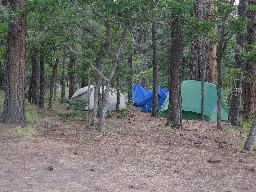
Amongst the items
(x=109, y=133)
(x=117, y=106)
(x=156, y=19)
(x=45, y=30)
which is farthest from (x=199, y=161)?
(x=117, y=106)

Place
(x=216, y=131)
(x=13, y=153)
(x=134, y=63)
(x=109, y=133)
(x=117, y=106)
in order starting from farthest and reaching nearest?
(x=134, y=63), (x=117, y=106), (x=216, y=131), (x=109, y=133), (x=13, y=153)

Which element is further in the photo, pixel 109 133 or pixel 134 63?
pixel 134 63

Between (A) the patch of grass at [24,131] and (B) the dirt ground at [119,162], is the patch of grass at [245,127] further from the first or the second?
(A) the patch of grass at [24,131]

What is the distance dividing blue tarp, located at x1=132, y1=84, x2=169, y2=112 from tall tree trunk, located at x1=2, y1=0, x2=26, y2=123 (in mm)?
11405

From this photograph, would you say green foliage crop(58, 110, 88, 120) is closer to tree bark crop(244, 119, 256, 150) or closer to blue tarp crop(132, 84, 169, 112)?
tree bark crop(244, 119, 256, 150)

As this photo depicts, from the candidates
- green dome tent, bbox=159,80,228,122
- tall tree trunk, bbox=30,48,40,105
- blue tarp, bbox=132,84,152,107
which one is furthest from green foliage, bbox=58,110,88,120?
blue tarp, bbox=132,84,152,107

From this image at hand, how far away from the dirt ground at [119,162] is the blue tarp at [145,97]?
1058cm

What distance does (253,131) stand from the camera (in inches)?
339

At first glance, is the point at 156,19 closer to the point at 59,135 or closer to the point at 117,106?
the point at 59,135

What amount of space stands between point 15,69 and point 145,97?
1339 cm

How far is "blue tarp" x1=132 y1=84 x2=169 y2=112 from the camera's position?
21203mm

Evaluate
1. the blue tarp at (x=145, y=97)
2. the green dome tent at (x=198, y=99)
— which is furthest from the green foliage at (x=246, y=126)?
the blue tarp at (x=145, y=97)

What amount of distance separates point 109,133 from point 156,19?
318 cm

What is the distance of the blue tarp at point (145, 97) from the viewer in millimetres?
21203
